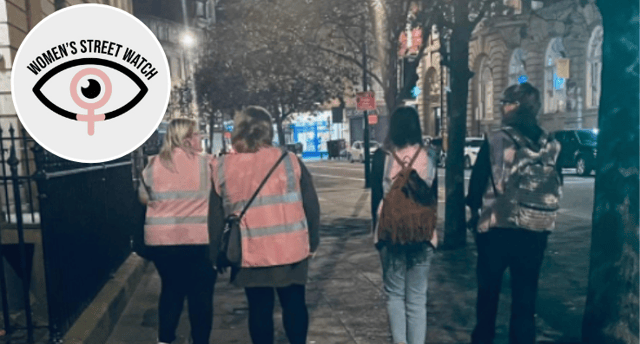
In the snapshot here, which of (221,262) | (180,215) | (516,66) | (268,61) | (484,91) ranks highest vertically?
(516,66)

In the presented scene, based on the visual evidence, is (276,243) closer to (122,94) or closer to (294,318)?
(294,318)

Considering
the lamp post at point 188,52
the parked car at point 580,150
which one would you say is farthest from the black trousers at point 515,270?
the lamp post at point 188,52

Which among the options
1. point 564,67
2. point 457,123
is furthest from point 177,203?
point 564,67

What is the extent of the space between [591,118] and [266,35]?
19.5m

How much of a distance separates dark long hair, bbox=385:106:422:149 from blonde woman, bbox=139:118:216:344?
1.31 meters

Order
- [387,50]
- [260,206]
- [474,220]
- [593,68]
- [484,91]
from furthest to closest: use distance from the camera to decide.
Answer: [484,91] < [593,68] < [387,50] < [474,220] < [260,206]

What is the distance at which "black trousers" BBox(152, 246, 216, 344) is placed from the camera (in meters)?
3.89

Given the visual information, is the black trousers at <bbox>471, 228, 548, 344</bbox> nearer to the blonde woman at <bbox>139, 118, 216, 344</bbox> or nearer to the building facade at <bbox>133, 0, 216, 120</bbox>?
the blonde woman at <bbox>139, 118, 216, 344</bbox>

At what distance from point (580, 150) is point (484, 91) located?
19552 mm

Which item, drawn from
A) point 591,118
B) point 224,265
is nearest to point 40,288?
point 224,265

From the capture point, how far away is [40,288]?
5227 mm

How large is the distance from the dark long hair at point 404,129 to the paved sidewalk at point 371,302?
1677 mm

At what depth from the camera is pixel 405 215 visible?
12.3 feet

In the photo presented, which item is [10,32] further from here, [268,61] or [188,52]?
[188,52]
